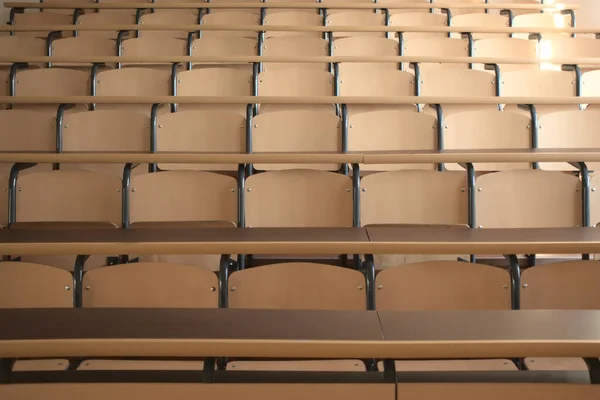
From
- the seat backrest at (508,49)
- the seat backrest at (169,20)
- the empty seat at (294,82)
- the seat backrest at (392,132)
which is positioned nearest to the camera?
the seat backrest at (392,132)

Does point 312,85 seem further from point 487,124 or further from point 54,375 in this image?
point 54,375

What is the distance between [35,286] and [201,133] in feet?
1.66

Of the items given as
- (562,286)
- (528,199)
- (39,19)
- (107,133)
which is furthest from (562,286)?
(39,19)

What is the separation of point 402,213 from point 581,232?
0.88 ft

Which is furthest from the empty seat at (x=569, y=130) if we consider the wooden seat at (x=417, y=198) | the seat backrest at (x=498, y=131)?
the wooden seat at (x=417, y=198)

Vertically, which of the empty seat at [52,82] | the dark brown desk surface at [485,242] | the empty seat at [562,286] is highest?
the empty seat at [52,82]

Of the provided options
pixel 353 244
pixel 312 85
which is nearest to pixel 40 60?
pixel 312 85

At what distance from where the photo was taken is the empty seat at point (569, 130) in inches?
47.7

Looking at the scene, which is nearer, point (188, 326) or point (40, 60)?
point (188, 326)

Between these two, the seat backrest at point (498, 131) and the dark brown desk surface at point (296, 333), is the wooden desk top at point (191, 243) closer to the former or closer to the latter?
the dark brown desk surface at point (296, 333)

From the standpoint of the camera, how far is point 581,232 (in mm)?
811

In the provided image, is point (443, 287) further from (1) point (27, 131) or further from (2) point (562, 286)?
(1) point (27, 131)

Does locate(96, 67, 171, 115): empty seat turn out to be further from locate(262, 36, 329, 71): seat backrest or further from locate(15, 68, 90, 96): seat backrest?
locate(262, 36, 329, 71): seat backrest

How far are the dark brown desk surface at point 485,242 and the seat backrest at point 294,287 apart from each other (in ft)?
0.19
